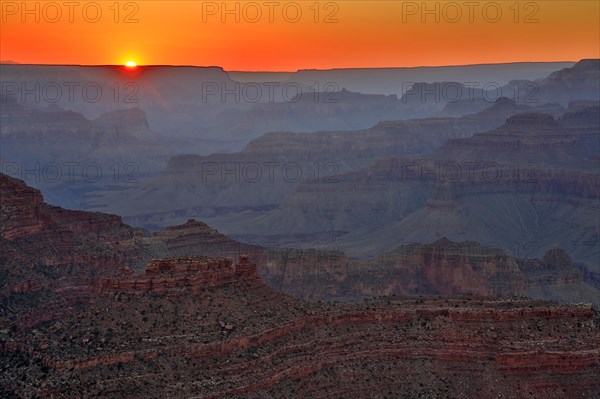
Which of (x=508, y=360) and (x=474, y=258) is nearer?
(x=508, y=360)

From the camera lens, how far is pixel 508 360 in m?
50.9

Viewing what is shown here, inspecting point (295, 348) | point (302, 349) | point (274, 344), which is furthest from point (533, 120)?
point (274, 344)

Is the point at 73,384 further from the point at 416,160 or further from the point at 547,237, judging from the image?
the point at 416,160

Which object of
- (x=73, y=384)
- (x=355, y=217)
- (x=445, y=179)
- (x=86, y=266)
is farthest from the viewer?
(x=355, y=217)

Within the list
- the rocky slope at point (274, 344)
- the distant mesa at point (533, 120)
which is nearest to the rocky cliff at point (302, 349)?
the rocky slope at point (274, 344)

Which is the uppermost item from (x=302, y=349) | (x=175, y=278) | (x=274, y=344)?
(x=175, y=278)

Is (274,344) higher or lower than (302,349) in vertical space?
higher

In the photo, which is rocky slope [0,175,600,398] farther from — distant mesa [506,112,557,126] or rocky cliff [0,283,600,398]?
distant mesa [506,112,557,126]

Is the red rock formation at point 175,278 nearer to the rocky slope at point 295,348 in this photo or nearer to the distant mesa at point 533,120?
the rocky slope at point 295,348

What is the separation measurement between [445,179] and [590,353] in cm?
10420

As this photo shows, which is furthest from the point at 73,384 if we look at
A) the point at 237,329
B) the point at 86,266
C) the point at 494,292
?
the point at 494,292

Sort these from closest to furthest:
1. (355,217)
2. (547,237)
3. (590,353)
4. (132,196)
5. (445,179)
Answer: (590,353) < (547,237) < (445,179) < (355,217) < (132,196)

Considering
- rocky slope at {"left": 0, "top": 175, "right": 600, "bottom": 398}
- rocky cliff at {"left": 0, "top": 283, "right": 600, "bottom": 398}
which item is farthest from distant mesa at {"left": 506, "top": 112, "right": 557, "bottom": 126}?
rocky cliff at {"left": 0, "top": 283, "right": 600, "bottom": 398}

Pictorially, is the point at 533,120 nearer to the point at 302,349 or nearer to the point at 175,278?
the point at 302,349
